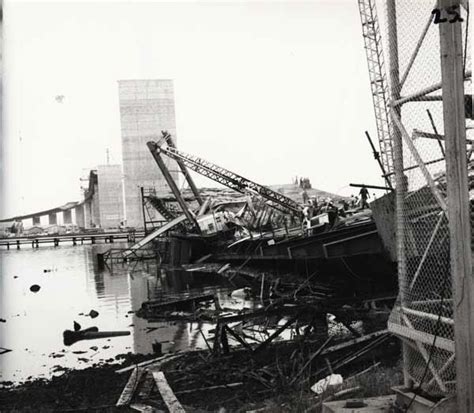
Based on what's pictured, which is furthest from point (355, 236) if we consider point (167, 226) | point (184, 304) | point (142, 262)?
point (142, 262)

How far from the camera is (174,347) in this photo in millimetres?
12656

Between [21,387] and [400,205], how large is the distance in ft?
27.0

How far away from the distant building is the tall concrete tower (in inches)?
952

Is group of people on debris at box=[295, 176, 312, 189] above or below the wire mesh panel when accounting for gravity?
above

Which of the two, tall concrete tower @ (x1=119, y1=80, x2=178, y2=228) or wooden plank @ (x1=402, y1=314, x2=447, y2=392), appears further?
tall concrete tower @ (x1=119, y1=80, x2=178, y2=228)

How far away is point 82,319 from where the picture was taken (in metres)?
18.4

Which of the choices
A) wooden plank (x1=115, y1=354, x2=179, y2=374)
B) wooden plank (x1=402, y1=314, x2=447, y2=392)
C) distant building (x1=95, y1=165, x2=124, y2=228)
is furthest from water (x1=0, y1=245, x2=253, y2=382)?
distant building (x1=95, y1=165, x2=124, y2=228)

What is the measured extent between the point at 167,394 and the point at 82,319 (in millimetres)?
11735

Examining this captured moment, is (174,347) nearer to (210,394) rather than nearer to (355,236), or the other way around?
(210,394)

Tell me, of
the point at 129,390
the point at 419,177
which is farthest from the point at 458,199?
the point at 129,390

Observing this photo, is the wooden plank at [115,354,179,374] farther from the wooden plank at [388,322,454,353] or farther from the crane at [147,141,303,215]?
the crane at [147,141,303,215]

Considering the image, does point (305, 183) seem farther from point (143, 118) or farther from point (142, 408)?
point (142, 408)

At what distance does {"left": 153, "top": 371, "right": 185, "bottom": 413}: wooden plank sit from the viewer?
7000 millimetres

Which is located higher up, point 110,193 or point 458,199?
point 110,193
